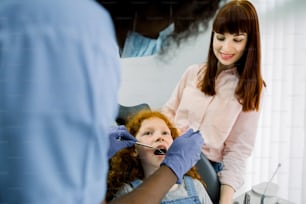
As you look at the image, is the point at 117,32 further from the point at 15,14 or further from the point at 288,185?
the point at 288,185

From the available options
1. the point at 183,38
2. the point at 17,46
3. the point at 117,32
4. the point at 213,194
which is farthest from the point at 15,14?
the point at 213,194

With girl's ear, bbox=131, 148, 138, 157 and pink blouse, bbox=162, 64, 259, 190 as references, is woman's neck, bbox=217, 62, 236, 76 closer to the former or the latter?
pink blouse, bbox=162, 64, 259, 190

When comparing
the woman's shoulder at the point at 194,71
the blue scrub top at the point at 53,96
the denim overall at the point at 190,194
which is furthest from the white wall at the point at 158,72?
the blue scrub top at the point at 53,96

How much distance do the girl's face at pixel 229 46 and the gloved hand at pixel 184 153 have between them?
0.46 ft

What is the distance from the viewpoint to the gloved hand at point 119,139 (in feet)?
2.34

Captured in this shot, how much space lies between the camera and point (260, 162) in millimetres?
797

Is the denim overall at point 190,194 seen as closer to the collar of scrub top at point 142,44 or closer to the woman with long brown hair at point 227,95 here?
the woman with long brown hair at point 227,95

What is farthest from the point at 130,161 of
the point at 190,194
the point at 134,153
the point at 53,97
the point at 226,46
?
the point at 53,97

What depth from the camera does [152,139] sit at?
0.78 metres

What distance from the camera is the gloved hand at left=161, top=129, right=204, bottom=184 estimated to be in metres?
0.71

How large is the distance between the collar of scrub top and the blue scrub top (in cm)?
20

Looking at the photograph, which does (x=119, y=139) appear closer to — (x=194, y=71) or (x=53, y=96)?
(x=194, y=71)

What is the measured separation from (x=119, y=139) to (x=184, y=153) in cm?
11

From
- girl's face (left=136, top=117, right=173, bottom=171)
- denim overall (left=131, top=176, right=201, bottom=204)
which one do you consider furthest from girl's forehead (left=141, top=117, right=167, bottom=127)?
denim overall (left=131, top=176, right=201, bottom=204)
